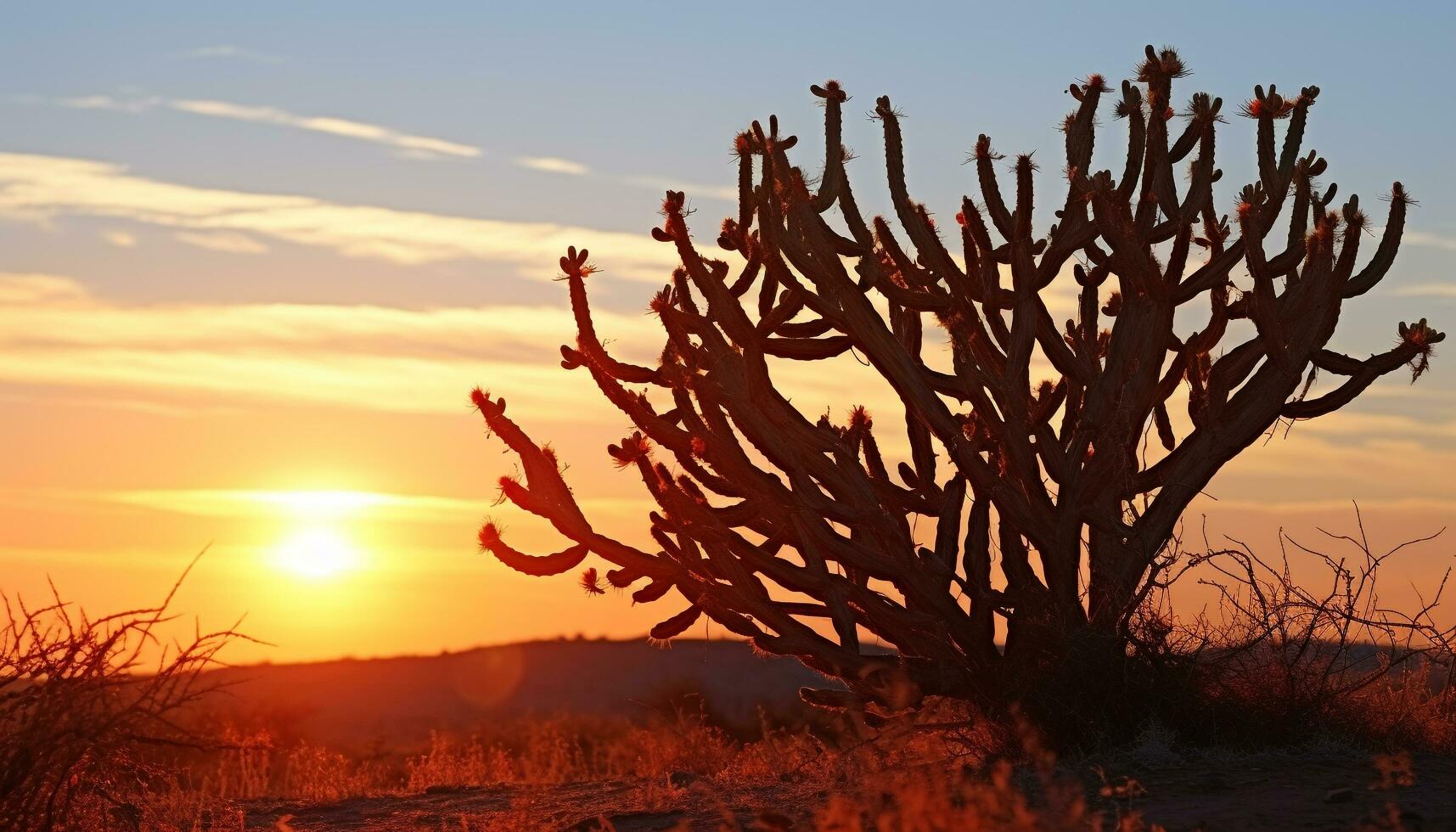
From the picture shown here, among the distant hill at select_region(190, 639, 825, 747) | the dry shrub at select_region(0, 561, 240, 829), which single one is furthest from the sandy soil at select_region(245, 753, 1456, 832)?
the distant hill at select_region(190, 639, 825, 747)

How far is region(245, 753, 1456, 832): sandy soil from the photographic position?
7.48m

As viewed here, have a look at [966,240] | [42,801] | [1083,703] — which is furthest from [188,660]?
[966,240]

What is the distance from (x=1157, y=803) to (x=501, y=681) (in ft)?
130

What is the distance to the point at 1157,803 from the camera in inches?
317

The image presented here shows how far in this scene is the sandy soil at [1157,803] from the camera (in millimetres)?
7477

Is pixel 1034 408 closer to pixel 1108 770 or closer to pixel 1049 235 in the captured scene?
pixel 1049 235

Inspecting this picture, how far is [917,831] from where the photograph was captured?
22.7ft

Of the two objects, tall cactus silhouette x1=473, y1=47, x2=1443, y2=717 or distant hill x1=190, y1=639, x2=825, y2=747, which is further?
distant hill x1=190, y1=639, x2=825, y2=747

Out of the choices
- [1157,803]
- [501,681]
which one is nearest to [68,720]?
[1157,803]

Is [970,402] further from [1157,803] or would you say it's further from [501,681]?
[501,681]

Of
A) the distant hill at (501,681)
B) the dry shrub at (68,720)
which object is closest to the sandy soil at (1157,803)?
the dry shrub at (68,720)

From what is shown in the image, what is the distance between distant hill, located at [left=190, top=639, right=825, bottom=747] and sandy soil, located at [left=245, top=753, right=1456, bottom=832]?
22620 millimetres

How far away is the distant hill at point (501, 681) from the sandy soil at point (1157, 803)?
74.2ft

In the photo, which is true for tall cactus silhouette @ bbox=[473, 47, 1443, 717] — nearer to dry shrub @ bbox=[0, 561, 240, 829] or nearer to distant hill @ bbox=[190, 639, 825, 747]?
dry shrub @ bbox=[0, 561, 240, 829]
